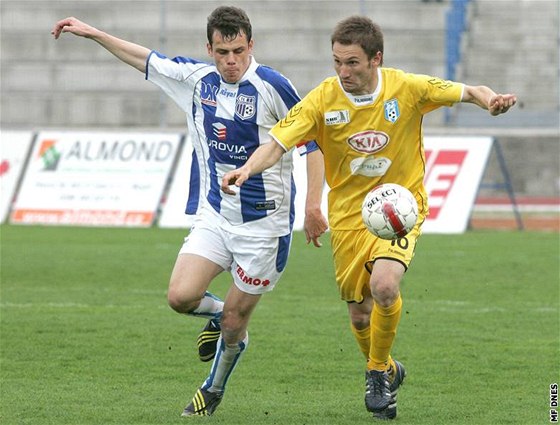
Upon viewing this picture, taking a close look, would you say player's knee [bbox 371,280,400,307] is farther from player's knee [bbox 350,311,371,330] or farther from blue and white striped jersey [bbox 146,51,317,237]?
blue and white striped jersey [bbox 146,51,317,237]

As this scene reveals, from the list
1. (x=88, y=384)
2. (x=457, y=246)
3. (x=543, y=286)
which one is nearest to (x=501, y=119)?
(x=457, y=246)

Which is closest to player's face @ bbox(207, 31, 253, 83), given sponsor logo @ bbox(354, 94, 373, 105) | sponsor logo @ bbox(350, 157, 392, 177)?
sponsor logo @ bbox(354, 94, 373, 105)

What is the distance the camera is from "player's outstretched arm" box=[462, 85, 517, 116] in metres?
5.79

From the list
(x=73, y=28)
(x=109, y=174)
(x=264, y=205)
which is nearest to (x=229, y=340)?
(x=264, y=205)

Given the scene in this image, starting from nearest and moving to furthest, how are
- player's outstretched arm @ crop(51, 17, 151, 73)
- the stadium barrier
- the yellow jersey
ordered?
1. the yellow jersey
2. player's outstretched arm @ crop(51, 17, 151, 73)
3. the stadium barrier

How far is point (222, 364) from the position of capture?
258 inches

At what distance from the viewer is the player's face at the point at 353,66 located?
618 cm

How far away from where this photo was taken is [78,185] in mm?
18562

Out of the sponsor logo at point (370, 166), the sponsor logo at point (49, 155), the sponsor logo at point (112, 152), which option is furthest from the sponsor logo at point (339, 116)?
the sponsor logo at point (49, 155)

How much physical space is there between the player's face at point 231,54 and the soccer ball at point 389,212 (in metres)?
1.01

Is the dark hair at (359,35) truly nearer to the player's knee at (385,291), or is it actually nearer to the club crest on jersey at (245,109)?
the club crest on jersey at (245,109)

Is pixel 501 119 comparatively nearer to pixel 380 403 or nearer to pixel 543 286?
pixel 543 286

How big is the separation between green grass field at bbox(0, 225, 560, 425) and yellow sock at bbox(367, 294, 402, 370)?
11.2 inches

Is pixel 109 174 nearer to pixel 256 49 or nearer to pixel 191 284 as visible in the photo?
pixel 256 49
